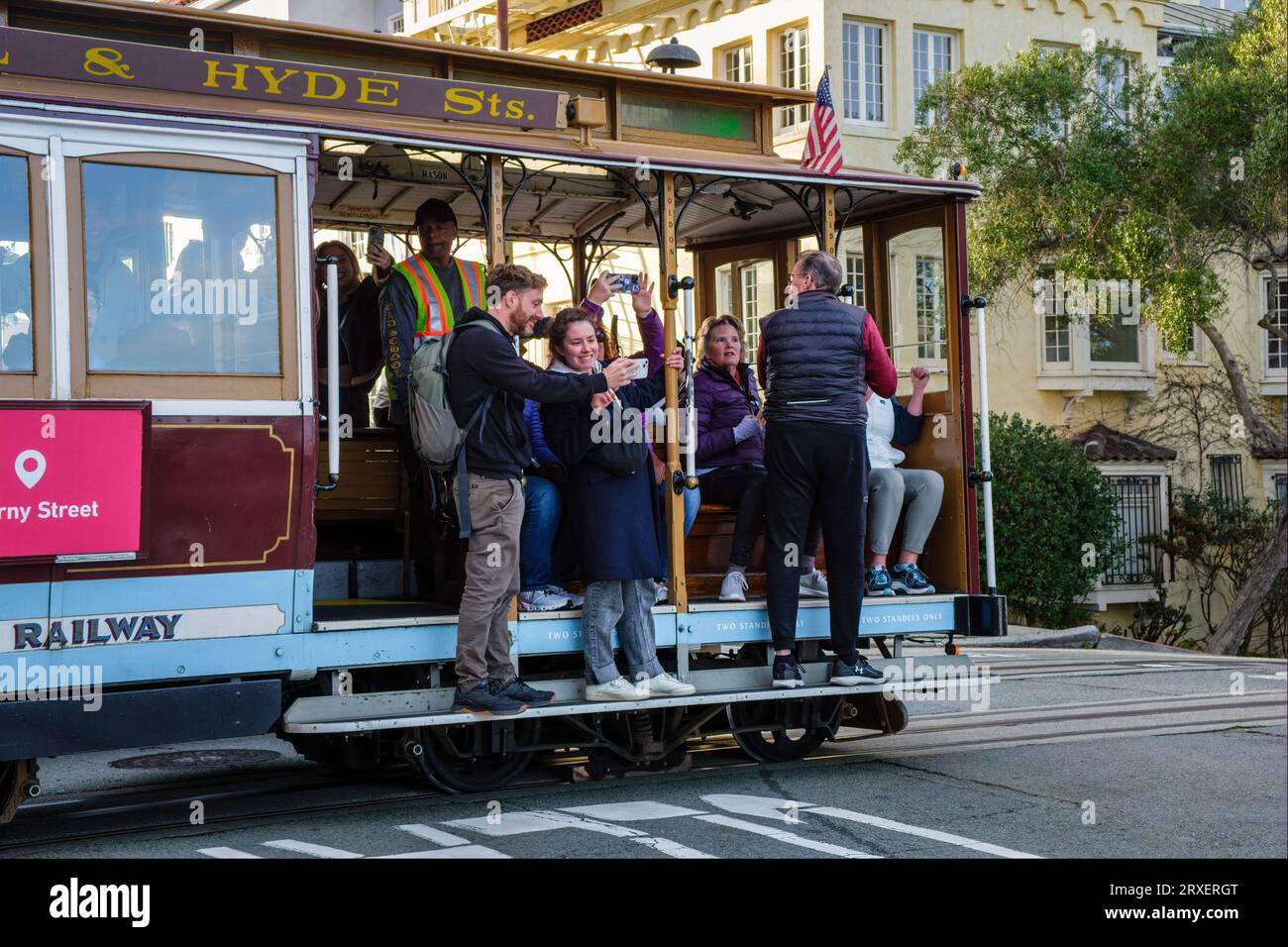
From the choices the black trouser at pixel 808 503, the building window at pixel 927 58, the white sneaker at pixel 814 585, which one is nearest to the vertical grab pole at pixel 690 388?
the black trouser at pixel 808 503

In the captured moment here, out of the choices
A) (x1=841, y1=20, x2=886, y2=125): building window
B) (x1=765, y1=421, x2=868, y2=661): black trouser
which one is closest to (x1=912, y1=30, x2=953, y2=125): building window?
(x1=841, y1=20, x2=886, y2=125): building window

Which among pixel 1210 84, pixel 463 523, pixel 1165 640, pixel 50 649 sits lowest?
pixel 1165 640

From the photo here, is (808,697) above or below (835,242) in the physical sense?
below

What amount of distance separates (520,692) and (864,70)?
18987 mm

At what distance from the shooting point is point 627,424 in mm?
8477

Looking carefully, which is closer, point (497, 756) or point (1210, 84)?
point (497, 756)

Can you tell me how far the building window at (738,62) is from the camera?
83.9ft

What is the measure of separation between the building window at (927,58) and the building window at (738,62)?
101 inches

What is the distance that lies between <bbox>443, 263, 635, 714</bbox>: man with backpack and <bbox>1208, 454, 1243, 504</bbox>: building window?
75.2 feet

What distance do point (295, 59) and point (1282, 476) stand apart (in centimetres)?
2564

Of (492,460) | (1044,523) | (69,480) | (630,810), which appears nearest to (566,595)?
(492,460)

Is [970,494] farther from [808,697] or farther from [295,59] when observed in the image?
[295,59]

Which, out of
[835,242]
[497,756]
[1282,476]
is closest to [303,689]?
[497,756]

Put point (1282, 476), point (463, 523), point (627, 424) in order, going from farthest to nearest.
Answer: point (1282, 476) < point (627, 424) < point (463, 523)
